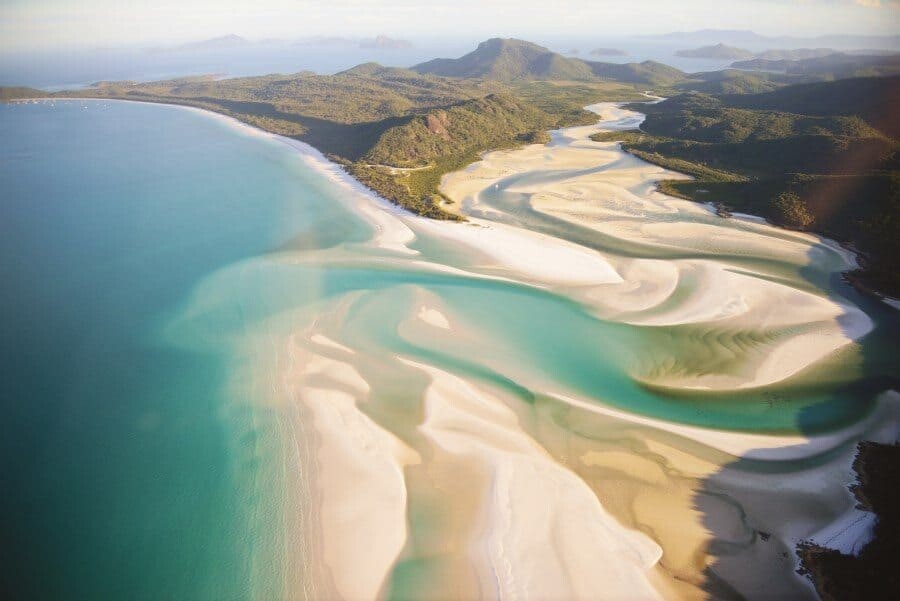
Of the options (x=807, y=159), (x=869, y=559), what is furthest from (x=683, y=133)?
(x=869, y=559)

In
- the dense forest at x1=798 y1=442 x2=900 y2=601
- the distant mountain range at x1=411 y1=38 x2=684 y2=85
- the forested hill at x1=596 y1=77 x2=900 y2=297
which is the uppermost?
the distant mountain range at x1=411 y1=38 x2=684 y2=85

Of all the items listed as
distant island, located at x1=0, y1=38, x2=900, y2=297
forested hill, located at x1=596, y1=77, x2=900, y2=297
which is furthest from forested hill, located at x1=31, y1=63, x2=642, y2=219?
forested hill, located at x1=596, y1=77, x2=900, y2=297

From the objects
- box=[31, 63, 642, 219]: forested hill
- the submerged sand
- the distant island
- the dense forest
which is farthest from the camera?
box=[31, 63, 642, 219]: forested hill

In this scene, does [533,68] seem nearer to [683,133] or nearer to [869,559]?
[683,133]

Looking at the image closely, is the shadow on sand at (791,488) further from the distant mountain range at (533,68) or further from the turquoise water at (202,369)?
the distant mountain range at (533,68)

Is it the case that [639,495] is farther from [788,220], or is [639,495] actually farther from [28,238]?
[28,238]

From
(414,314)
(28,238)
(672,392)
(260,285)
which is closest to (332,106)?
(28,238)

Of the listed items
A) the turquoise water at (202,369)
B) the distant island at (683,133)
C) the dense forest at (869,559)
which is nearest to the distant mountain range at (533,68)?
the distant island at (683,133)

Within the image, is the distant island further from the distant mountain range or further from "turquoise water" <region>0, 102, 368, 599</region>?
the distant mountain range
